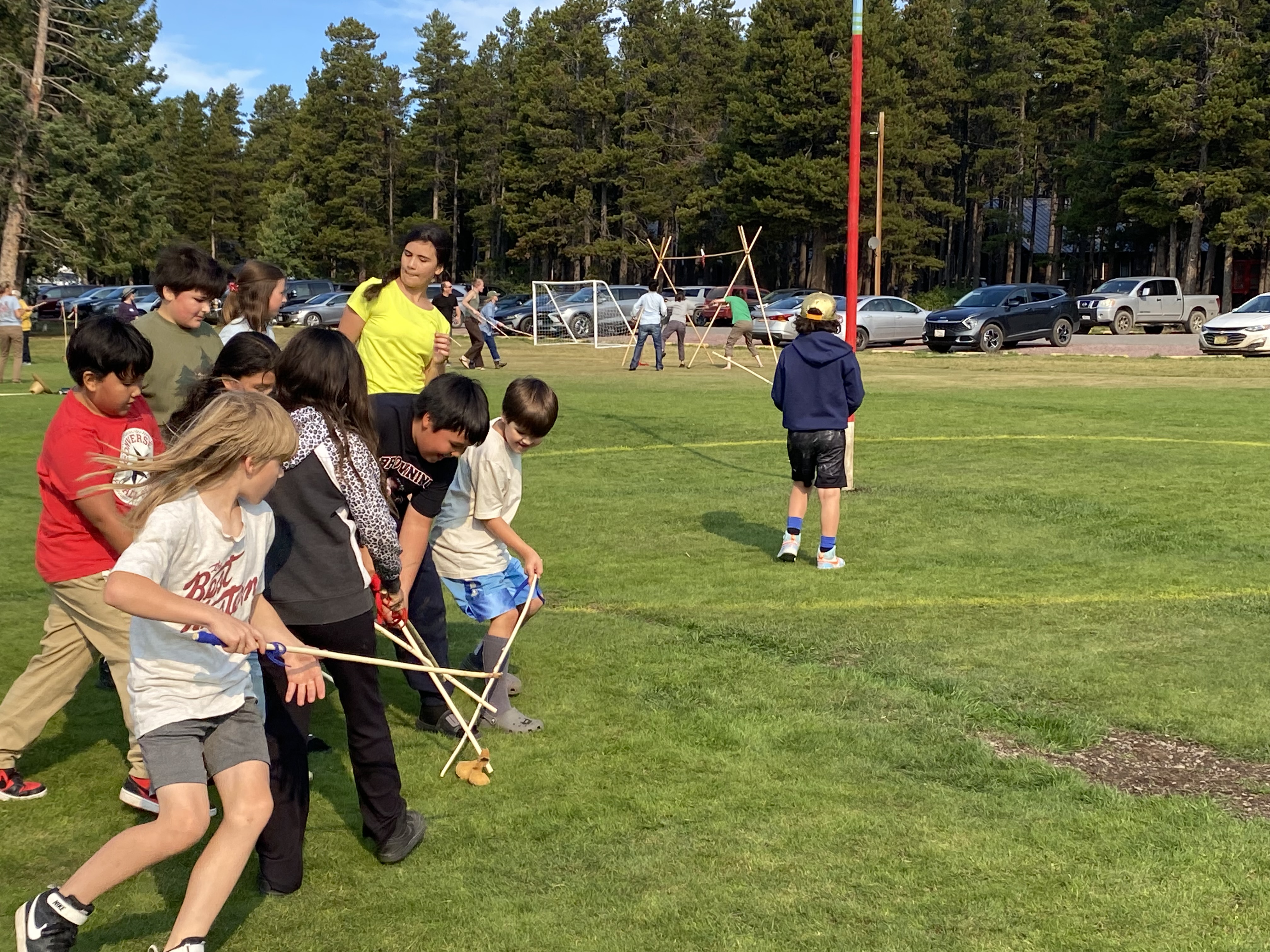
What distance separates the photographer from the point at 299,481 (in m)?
3.71

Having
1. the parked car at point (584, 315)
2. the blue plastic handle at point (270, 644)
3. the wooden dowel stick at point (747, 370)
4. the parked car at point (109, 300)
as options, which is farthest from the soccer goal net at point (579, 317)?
the blue plastic handle at point (270, 644)

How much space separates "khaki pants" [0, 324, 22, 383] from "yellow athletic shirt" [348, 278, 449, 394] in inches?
710

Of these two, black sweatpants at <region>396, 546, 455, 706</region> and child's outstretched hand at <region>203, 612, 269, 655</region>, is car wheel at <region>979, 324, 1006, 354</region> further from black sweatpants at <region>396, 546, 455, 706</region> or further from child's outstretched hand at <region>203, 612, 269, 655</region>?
child's outstretched hand at <region>203, 612, 269, 655</region>

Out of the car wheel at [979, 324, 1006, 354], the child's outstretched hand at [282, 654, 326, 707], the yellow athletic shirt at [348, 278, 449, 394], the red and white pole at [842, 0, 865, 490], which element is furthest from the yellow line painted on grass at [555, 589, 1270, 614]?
the car wheel at [979, 324, 1006, 354]

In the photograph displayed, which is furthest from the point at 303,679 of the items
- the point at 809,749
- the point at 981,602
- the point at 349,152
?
the point at 349,152

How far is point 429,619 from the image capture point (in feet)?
17.5

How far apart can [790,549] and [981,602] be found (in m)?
1.54

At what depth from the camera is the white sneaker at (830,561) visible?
823cm

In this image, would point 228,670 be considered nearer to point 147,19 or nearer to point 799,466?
point 799,466

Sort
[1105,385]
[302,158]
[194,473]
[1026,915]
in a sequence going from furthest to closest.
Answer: [302,158]
[1105,385]
[1026,915]
[194,473]

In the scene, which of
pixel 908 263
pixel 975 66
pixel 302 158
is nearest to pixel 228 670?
pixel 908 263

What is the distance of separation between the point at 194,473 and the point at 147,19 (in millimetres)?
60355

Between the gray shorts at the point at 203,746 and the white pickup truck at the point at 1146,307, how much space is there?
37.9m

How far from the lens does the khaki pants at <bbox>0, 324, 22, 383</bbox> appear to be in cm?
2166
